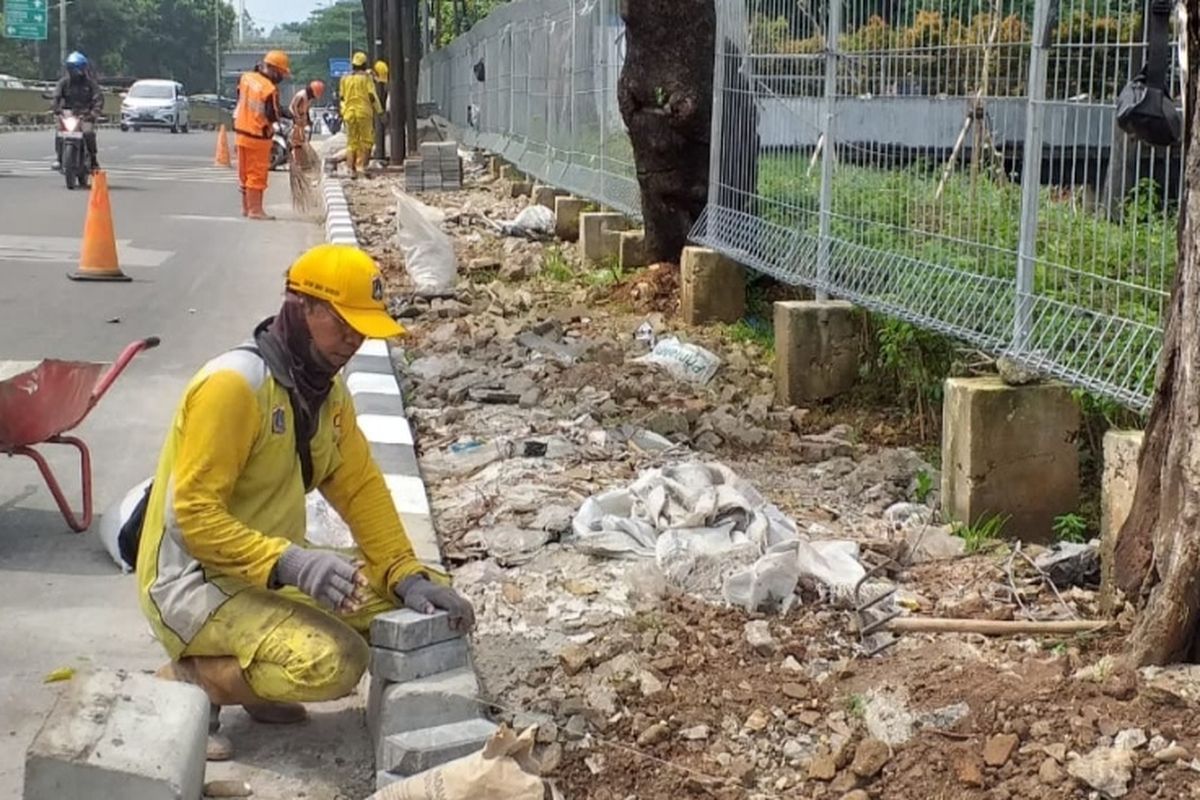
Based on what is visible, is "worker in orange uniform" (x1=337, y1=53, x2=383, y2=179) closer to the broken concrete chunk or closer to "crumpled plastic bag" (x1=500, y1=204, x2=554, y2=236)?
"crumpled plastic bag" (x1=500, y1=204, x2=554, y2=236)

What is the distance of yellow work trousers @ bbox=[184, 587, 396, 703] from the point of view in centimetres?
398

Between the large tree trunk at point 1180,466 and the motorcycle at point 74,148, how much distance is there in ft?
62.4

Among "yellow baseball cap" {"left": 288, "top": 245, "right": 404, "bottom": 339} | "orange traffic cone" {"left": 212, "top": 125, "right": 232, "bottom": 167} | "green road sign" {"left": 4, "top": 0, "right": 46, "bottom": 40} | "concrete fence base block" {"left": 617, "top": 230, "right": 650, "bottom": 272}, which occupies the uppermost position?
"green road sign" {"left": 4, "top": 0, "right": 46, "bottom": 40}

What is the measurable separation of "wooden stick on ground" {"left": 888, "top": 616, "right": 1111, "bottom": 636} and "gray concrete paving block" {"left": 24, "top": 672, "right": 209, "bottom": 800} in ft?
6.71

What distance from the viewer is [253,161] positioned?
734 inches

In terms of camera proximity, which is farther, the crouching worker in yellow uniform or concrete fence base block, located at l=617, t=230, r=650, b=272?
concrete fence base block, located at l=617, t=230, r=650, b=272

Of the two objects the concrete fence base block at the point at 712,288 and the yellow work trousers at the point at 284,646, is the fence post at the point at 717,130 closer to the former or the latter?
the concrete fence base block at the point at 712,288

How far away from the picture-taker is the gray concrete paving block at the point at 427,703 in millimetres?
3971

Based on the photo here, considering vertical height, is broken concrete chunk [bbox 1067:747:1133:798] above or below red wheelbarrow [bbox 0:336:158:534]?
below

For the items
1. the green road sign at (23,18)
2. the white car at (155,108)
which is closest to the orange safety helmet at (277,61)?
the white car at (155,108)

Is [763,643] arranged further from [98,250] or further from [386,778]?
[98,250]

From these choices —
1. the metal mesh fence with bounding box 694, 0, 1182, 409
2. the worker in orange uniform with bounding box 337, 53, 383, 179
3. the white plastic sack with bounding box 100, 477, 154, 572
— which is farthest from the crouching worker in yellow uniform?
the worker in orange uniform with bounding box 337, 53, 383, 179

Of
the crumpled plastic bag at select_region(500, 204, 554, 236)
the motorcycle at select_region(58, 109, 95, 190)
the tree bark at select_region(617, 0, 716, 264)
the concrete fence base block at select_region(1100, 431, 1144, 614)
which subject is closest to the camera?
the concrete fence base block at select_region(1100, 431, 1144, 614)

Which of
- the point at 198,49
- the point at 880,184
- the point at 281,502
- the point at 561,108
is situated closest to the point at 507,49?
the point at 561,108
